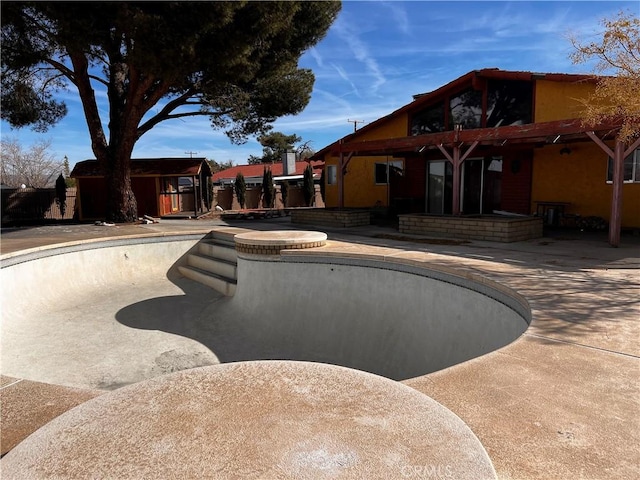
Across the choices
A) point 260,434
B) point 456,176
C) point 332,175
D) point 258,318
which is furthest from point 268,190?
point 260,434

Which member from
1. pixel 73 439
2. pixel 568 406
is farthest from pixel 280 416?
pixel 568 406

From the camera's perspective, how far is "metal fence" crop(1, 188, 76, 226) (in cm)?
1970

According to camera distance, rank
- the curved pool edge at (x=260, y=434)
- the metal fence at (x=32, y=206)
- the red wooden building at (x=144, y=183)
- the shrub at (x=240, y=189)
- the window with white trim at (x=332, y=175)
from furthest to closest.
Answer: the shrub at (x=240, y=189)
the window with white trim at (x=332, y=175)
the metal fence at (x=32, y=206)
the red wooden building at (x=144, y=183)
the curved pool edge at (x=260, y=434)

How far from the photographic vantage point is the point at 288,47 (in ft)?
54.8

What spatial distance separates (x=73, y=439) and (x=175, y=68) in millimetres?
12159

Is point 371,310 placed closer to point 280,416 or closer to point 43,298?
point 280,416

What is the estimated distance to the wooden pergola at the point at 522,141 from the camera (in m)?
8.44

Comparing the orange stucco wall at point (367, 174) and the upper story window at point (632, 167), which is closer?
the upper story window at point (632, 167)

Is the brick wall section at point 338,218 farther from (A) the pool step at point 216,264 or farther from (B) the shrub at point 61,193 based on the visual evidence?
(B) the shrub at point 61,193

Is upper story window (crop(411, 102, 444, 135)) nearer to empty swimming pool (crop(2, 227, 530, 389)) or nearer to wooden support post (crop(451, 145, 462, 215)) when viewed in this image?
wooden support post (crop(451, 145, 462, 215))

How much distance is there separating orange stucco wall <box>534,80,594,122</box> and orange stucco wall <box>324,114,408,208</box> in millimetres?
5221

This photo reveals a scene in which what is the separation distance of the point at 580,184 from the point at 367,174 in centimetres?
846

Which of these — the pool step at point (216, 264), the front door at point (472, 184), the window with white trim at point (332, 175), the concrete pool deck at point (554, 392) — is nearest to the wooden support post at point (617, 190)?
the concrete pool deck at point (554, 392)

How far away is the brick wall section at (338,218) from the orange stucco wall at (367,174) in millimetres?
4270
